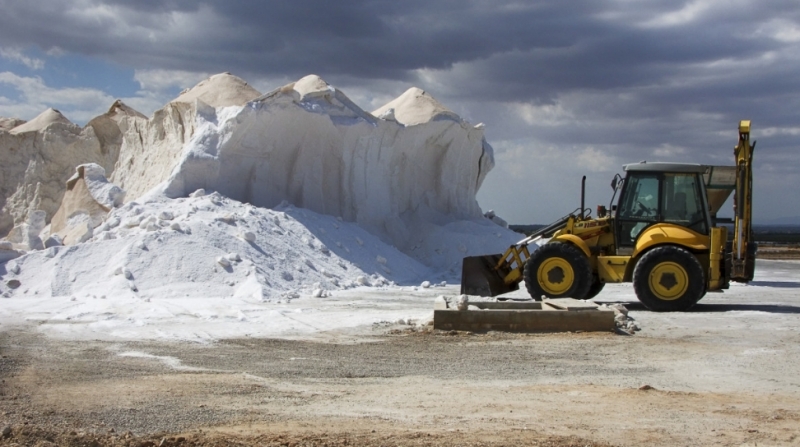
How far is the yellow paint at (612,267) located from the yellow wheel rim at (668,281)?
516mm

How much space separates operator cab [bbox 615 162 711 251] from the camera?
13.3 meters

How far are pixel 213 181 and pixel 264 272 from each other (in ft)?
16.4

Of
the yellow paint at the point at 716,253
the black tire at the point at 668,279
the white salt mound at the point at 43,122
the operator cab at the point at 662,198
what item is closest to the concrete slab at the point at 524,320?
the black tire at the point at 668,279

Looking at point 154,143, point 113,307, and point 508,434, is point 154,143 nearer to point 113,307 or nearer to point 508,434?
point 113,307

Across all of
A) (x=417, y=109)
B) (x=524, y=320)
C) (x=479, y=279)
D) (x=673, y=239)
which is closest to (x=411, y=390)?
(x=524, y=320)

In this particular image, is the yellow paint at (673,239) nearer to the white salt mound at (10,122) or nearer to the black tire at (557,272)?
the black tire at (557,272)

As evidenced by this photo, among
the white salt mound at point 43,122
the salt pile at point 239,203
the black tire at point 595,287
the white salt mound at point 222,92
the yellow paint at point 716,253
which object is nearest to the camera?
the yellow paint at point 716,253

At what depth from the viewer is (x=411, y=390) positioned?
6.99 meters

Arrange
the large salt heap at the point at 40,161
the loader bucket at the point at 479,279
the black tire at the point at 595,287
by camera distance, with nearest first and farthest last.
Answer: the black tire at the point at 595,287 < the loader bucket at the point at 479,279 < the large salt heap at the point at 40,161

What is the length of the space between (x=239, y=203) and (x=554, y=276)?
8524 millimetres

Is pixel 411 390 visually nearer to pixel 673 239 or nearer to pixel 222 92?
pixel 673 239

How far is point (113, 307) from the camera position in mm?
12797

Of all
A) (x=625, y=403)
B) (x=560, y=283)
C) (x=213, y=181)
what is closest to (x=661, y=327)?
(x=560, y=283)

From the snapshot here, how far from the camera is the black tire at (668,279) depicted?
12.9 meters
